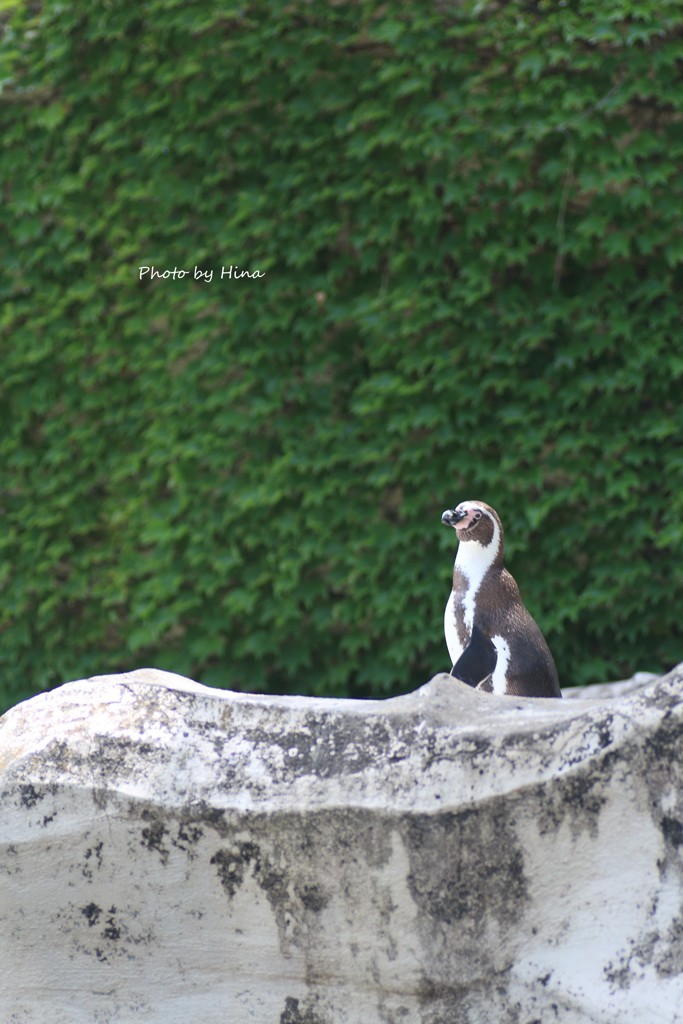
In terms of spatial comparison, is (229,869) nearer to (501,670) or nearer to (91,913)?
(91,913)

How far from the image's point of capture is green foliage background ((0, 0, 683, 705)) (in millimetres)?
4145

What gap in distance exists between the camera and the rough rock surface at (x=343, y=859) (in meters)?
1.81

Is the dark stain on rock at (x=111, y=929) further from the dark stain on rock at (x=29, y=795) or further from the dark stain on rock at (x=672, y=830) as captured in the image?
the dark stain on rock at (x=672, y=830)

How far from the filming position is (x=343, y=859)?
6.20ft

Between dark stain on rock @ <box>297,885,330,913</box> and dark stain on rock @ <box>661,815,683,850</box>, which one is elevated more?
dark stain on rock @ <box>661,815,683,850</box>

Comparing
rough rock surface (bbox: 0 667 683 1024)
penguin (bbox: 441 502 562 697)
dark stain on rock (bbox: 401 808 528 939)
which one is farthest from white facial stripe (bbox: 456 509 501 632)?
Result: dark stain on rock (bbox: 401 808 528 939)

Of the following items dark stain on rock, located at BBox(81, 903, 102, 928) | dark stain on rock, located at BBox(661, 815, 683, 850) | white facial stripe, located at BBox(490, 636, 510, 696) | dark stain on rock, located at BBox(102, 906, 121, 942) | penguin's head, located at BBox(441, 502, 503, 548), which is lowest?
dark stain on rock, located at BBox(102, 906, 121, 942)

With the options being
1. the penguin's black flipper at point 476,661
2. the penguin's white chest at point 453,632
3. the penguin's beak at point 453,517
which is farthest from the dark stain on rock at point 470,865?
the penguin's beak at point 453,517

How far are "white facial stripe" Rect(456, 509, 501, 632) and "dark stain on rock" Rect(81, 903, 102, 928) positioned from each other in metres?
0.93

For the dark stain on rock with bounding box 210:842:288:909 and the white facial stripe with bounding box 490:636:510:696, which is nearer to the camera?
the dark stain on rock with bounding box 210:842:288:909

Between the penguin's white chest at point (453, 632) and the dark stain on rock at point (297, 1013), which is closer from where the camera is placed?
the dark stain on rock at point (297, 1013)

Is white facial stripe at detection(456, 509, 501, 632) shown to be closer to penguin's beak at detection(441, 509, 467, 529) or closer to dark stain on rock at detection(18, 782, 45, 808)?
penguin's beak at detection(441, 509, 467, 529)

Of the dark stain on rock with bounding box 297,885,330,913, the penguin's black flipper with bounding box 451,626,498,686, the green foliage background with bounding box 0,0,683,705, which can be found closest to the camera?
the dark stain on rock with bounding box 297,885,330,913

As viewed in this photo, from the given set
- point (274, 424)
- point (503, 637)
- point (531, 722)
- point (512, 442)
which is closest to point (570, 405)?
point (512, 442)
